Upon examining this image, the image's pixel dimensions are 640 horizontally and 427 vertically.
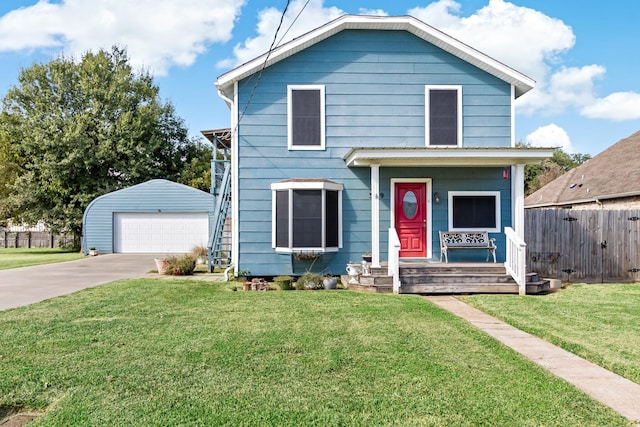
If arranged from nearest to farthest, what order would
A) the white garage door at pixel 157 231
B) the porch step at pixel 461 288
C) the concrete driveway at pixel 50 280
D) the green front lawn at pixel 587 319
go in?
the green front lawn at pixel 587 319 → the concrete driveway at pixel 50 280 → the porch step at pixel 461 288 → the white garage door at pixel 157 231

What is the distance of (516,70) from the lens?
10.8 m

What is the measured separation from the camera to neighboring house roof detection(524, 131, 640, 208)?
49.7ft

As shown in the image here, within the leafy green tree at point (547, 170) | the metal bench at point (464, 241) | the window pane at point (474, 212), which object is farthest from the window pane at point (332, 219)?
the leafy green tree at point (547, 170)

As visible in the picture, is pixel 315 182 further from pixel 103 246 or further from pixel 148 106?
pixel 148 106

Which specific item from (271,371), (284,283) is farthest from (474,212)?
(271,371)

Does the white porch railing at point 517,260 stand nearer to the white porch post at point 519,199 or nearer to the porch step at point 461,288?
the porch step at point 461,288

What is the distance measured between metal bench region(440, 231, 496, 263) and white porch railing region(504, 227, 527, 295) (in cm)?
82

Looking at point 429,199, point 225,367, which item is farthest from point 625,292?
point 225,367

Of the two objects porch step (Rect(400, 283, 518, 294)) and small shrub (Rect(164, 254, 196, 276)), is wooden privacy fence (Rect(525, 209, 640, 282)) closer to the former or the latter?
porch step (Rect(400, 283, 518, 294))

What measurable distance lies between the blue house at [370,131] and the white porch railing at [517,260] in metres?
1.26

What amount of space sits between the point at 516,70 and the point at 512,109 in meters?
0.87

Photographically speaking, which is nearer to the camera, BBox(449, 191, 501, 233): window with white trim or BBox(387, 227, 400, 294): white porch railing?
BBox(387, 227, 400, 294): white porch railing

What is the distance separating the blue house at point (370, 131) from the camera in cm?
1084

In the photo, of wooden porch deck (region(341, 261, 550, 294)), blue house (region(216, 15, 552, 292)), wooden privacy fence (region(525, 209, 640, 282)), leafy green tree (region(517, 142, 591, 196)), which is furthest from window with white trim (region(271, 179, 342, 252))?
leafy green tree (region(517, 142, 591, 196))
